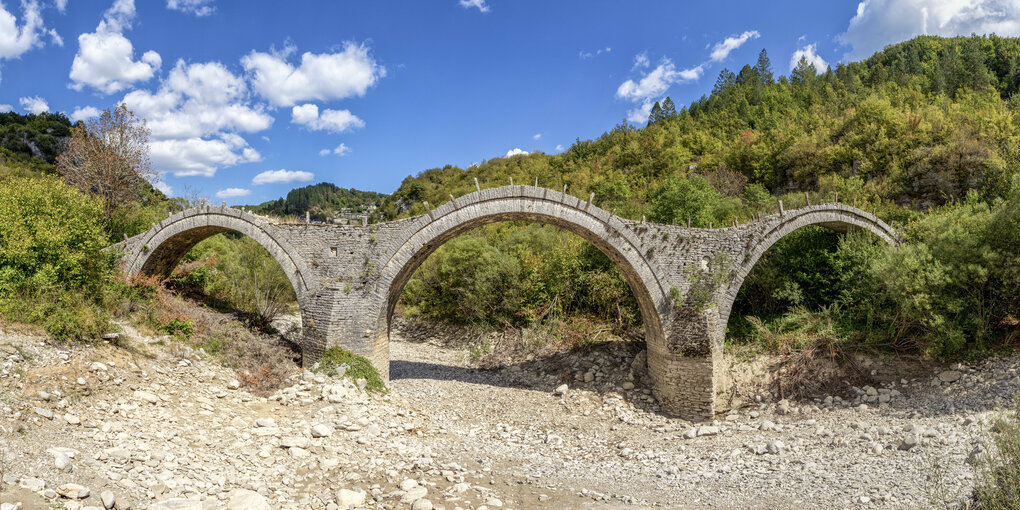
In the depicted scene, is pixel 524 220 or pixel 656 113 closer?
pixel 524 220

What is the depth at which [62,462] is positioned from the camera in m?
5.73

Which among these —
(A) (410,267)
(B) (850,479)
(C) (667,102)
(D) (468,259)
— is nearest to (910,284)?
(B) (850,479)

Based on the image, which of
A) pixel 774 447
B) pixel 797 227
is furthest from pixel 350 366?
pixel 797 227

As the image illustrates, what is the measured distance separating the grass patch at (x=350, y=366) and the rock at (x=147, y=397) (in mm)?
3470

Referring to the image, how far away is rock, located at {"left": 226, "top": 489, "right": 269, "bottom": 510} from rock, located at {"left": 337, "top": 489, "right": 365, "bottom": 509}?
961mm

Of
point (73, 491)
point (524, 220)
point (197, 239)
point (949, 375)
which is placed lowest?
point (73, 491)

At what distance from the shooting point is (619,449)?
10398 millimetres

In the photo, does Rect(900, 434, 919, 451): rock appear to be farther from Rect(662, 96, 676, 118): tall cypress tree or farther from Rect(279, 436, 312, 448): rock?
Rect(662, 96, 676, 118): tall cypress tree

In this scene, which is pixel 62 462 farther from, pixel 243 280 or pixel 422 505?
pixel 243 280

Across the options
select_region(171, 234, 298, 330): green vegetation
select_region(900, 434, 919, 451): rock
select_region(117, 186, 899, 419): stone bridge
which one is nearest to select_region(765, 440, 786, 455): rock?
select_region(900, 434, 919, 451): rock

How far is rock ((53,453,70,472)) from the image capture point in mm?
5691

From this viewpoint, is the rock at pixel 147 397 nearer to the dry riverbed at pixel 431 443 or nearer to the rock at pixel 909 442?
the dry riverbed at pixel 431 443

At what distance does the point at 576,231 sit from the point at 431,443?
20.2 feet

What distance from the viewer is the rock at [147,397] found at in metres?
8.34
